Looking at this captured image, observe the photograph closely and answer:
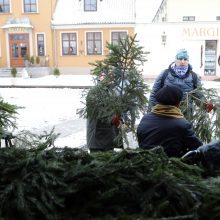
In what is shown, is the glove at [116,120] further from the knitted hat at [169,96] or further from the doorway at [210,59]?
the doorway at [210,59]

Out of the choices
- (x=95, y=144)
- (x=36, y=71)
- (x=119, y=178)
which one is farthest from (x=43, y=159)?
(x=36, y=71)

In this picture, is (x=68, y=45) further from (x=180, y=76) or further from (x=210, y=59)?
(x=180, y=76)

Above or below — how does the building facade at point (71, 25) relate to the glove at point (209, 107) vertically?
above

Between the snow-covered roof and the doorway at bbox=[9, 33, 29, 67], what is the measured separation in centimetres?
318

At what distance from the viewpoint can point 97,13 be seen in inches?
1427

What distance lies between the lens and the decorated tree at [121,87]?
5918 millimetres

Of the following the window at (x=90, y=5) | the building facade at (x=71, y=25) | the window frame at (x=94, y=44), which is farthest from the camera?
the window at (x=90, y=5)

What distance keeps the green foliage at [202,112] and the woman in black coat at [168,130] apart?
1.71m

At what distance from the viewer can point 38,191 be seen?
1.78 metres

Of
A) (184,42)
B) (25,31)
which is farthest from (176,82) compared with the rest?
(25,31)

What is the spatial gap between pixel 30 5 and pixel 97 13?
586 centimetres

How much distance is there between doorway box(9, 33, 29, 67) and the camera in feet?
120

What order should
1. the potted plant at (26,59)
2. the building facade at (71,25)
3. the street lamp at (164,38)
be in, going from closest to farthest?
1. the street lamp at (164,38)
2. the building facade at (71,25)
3. the potted plant at (26,59)

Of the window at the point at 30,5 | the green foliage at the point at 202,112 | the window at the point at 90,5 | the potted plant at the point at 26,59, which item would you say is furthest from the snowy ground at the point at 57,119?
the window at the point at 90,5
